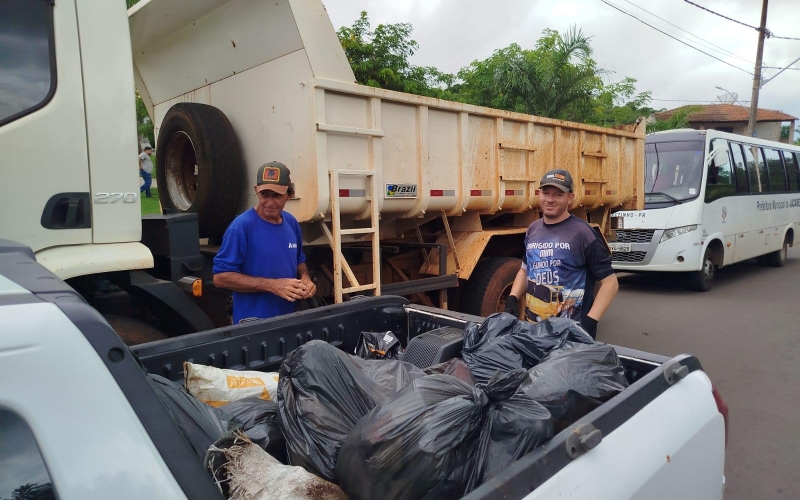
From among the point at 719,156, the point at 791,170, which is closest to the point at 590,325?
the point at 719,156

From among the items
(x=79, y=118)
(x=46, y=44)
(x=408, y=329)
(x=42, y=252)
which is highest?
(x=46, y=44)

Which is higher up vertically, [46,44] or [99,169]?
[46,44]

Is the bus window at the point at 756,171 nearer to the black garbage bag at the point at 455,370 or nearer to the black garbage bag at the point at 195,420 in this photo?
the black garbage bag at the point at 455,370

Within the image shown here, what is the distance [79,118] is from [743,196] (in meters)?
11.0

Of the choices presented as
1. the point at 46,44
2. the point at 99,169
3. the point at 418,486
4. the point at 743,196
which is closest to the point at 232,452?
the point at 418,486

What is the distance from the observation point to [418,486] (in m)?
1.22

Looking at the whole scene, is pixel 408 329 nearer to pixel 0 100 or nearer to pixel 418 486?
pixel 418 486

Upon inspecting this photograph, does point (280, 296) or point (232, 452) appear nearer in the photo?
point (232, 452)

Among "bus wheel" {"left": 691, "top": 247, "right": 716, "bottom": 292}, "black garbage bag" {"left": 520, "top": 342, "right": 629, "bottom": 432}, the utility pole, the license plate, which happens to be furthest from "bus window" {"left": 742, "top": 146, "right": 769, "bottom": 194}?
the utility pole

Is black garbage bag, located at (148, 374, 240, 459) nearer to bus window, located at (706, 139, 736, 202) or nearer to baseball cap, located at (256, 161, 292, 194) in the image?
baseball cap, located at (256, 161, 292, 194)

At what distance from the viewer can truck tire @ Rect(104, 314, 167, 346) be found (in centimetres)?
276

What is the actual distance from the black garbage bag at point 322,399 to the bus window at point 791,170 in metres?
13.9

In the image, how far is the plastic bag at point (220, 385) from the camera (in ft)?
6.23

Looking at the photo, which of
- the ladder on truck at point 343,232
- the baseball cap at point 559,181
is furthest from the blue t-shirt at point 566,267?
the ladder on truck at point 343,232
